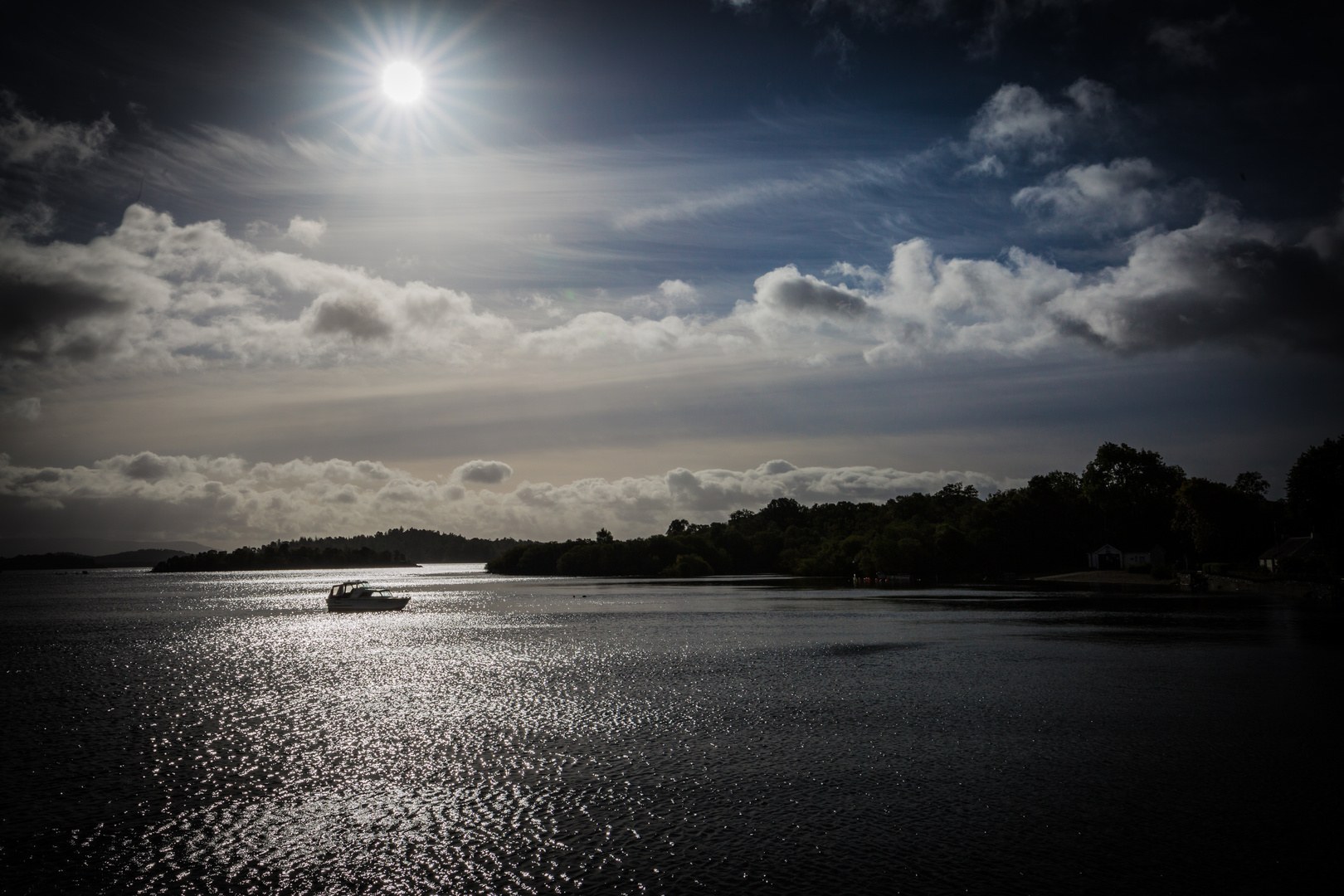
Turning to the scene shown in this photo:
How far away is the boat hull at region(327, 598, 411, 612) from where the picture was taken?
95.4 metres

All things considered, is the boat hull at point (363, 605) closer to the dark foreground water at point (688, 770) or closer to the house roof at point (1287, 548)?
the dark foreground water at point (688, 770)

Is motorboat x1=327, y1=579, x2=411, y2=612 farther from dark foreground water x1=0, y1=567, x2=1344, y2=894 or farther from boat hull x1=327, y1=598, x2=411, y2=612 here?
dark foreground water x1=0, y1=567, x2=1344, y2=894

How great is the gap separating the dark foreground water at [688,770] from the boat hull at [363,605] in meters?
45.3

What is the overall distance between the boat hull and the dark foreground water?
45.3m

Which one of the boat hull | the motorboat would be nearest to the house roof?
the boat hull

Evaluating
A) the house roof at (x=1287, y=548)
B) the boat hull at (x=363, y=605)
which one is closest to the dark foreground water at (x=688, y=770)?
the boat hull at (x=363, y=605)

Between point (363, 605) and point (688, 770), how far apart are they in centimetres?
8319

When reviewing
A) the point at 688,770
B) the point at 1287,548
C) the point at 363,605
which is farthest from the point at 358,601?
the point at 1287,548

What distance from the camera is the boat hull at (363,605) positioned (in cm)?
9538

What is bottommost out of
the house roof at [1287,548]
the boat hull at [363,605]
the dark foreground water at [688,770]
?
the boat hull at [363,605]

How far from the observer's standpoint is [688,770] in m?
22.2

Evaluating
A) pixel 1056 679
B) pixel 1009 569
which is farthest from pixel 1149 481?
pixel 1056 679

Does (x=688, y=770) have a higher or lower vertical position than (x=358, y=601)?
higher

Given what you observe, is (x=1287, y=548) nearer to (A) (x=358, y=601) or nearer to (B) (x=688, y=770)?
(A) (x=358, y=601)
